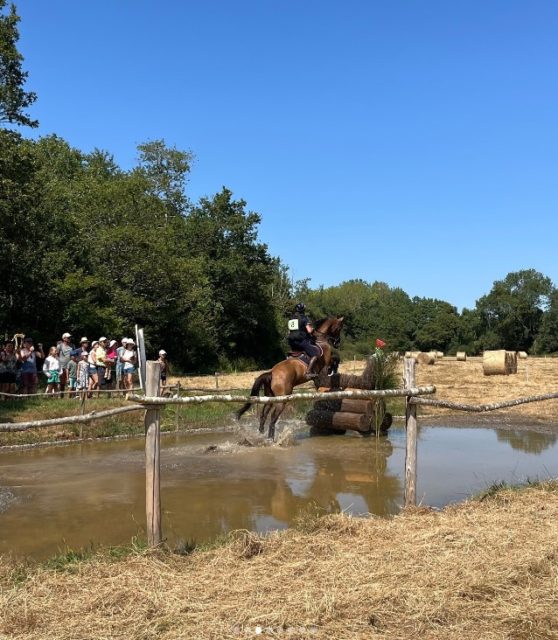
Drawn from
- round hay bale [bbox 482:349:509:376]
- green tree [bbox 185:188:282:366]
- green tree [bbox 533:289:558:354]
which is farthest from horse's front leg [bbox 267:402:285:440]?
green tree [bbox 533:289:558:354]

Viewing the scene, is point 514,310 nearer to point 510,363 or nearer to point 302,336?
point 510,363

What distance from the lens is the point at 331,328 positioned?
13.6 metres

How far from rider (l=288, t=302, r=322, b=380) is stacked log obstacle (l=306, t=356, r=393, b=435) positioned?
56cm

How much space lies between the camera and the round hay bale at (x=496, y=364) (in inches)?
997

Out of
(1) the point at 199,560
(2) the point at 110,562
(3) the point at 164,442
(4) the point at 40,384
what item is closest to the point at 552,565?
(1) the point at 199,560

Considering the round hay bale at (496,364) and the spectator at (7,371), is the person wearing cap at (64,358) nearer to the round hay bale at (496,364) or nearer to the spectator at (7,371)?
the spectator at (7,371)

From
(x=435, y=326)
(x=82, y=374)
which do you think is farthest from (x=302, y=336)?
(x=435, y=326)

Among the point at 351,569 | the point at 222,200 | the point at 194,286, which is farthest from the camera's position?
the point at 222,200

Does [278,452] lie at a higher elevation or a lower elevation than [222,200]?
lower

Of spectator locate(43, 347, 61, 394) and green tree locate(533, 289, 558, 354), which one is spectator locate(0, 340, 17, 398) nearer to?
spectator locate(43, 347, 61, 394)

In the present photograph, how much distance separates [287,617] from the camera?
12.2 ft

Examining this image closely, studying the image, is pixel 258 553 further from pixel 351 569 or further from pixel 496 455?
pixel 496 455

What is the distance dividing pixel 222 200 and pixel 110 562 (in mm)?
A: 36632

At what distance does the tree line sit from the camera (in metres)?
19.9
